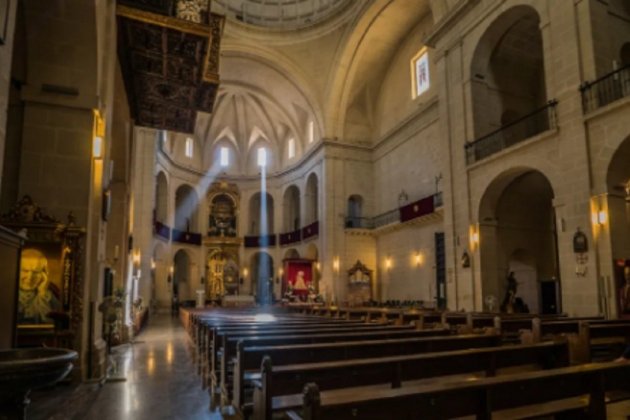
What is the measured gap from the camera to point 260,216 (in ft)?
116

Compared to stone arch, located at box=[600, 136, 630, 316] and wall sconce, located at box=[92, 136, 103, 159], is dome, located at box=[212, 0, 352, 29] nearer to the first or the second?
stone arch, located at box=[600, 136, 630, 316]

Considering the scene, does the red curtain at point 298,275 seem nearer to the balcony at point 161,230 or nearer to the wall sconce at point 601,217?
the balcony at point 161,230

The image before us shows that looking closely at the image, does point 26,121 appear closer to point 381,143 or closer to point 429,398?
point 429,398

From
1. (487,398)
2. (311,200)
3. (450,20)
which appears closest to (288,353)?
(487,398)

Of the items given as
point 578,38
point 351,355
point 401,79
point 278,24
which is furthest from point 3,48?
point 278,24

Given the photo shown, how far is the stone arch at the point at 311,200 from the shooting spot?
2919 cm

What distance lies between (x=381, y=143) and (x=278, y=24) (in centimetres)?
879

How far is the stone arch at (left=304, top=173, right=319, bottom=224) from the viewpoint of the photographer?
2919cm

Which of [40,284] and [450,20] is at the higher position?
[450,20]

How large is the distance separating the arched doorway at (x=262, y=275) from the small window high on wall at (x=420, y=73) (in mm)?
17311

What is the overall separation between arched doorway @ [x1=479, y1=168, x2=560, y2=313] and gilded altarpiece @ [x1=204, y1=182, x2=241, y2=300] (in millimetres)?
21462

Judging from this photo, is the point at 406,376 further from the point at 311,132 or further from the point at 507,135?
the point at 311,132

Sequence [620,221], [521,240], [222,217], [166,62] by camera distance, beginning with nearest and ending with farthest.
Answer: [166,62] → [620,221] → [521,240] → [222,217]

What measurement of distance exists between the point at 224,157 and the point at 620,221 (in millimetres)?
28466
